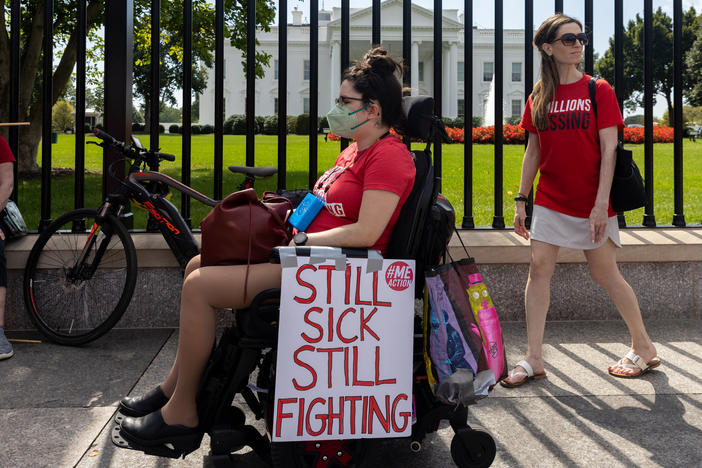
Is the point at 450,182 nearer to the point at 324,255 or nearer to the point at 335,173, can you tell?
the point at 335,173

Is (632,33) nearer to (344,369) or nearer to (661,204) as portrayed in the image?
(661,204)

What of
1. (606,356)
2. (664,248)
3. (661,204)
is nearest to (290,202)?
(606,356)

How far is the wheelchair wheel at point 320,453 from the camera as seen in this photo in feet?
7.84

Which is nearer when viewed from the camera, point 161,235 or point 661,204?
point 161,235

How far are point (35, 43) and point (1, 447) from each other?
11706mm

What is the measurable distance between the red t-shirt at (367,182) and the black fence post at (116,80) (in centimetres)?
249

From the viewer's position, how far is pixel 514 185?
32.0 feet

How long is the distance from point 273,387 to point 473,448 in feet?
2.53

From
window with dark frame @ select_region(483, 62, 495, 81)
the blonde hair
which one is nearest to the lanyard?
the blonde hair

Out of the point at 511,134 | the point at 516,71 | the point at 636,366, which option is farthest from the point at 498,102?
the point at 516,71

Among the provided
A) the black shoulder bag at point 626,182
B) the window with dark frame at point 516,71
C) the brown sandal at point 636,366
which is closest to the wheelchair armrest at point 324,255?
the black shoulder bag at point 626,182

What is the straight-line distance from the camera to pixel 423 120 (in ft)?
8.78

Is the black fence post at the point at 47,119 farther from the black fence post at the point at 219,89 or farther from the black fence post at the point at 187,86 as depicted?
the black fence post at the point at 219,89

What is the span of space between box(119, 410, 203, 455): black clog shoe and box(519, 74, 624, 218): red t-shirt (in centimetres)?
223
